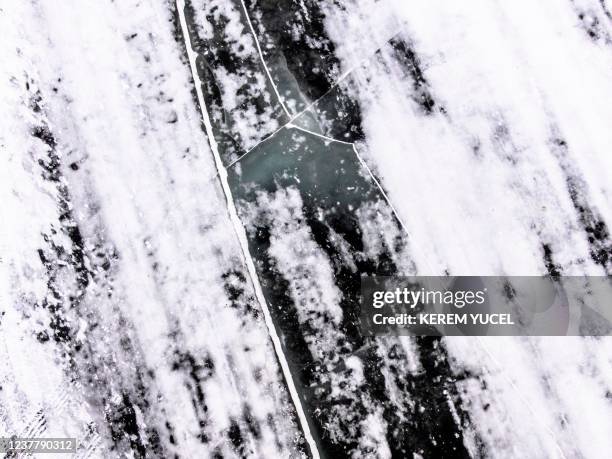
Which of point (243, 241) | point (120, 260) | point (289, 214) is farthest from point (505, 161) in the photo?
point (120, 260)

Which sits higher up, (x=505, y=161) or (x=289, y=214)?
(x=505, y=161)

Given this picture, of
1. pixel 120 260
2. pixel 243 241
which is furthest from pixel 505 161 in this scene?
pixel 120 260

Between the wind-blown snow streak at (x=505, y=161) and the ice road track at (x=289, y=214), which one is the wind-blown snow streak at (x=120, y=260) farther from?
the wind-blown snow streak at (x=505, y=161)

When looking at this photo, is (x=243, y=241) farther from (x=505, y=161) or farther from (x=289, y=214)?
(x=505, y=161)

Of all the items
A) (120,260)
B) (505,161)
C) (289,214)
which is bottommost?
(120,260)

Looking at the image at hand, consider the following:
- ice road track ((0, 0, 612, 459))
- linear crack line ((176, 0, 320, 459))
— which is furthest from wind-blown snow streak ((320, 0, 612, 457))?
linear crack line ((176, 0, 320, 459))

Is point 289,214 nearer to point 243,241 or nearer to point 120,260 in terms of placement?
point 243,241

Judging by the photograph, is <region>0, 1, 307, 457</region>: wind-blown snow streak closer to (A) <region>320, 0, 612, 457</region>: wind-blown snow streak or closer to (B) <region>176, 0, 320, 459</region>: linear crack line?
(B) <region>176, 0, 320, 459</region>: linear crack line

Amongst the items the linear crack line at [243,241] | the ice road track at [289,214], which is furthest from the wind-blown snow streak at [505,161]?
the linear crack line at [243,241]
